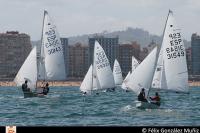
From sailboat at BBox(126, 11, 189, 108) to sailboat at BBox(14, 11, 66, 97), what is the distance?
19.6 m

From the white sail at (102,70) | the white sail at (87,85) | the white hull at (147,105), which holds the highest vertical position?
the white sail at (102,70)

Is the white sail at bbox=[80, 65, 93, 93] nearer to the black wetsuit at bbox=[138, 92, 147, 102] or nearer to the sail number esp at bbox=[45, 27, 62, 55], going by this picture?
the sail number esp at bbox=[45, 27, 62, 55]

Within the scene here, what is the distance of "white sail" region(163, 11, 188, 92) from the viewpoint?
45.3m

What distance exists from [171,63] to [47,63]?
21109 mm

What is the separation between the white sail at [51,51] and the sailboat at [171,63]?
1954cm

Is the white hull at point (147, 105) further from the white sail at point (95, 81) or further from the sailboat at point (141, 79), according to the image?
the white sail at point (95, 81)

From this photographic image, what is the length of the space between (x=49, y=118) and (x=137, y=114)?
611 cm

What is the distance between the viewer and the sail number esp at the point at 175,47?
45219 mm

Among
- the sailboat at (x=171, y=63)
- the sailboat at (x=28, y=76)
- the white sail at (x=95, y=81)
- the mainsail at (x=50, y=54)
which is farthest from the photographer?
the white sail at (x=95, y=81)

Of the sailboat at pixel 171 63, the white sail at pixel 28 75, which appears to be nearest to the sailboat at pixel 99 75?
the white sail at pixel 28 75

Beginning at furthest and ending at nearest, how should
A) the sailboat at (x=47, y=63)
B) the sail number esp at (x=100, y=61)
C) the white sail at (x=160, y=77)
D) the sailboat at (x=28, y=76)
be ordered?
1. the sail number esp at (x=100, y=61)
2. the sailboat at (x=47, y=63)
3. the sailboat at (x=28, y=76)
4. the white sail at (x=160, y=77)

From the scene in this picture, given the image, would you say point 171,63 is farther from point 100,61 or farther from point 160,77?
point 100,61

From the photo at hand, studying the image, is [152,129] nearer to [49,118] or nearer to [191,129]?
[191,129]

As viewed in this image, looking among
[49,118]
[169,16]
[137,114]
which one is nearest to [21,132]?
[49,118]
